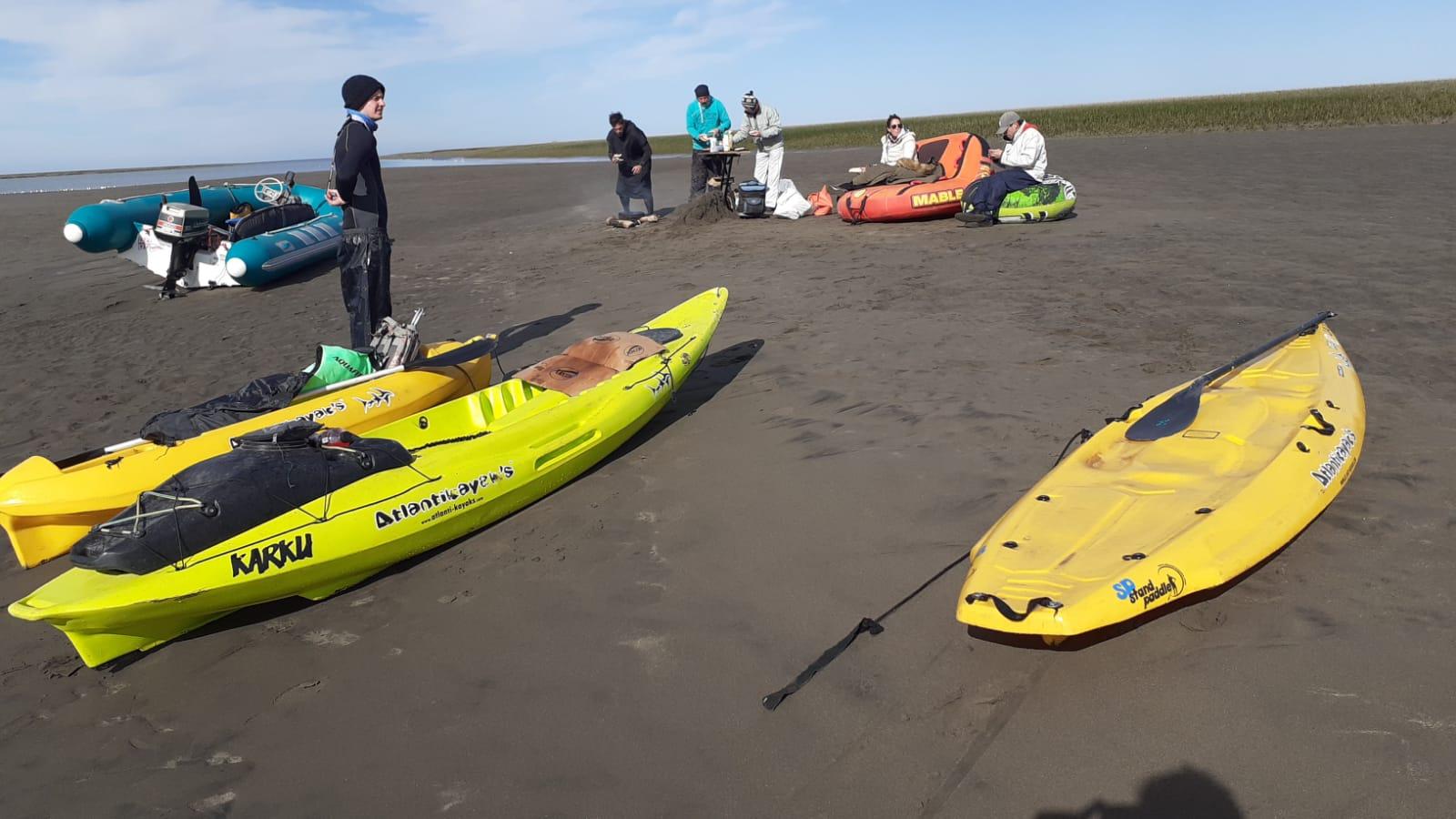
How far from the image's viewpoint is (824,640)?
11.4 ft

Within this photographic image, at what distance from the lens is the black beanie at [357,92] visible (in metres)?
6.52

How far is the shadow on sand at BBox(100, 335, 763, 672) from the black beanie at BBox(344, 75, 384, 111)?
3281 millimetres

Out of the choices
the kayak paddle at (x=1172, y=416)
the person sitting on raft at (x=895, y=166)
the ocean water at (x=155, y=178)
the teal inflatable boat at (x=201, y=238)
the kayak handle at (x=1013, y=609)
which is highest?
the ocean water at (x=155, y=178)

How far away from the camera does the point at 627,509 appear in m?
4.85

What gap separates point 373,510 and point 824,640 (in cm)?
226

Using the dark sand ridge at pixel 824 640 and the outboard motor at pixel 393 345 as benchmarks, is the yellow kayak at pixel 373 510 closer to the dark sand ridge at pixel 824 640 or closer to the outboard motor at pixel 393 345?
the dark sand ridge at pixel 824 640

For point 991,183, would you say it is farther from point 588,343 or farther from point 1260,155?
point 1260,155

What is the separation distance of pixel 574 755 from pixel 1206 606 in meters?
2.51

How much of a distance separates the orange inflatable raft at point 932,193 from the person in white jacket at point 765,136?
76.0 inches

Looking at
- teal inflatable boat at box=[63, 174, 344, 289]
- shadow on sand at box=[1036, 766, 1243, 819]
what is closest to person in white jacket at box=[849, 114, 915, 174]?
teal inflatable boat at box=[63, 174, 344, 289]

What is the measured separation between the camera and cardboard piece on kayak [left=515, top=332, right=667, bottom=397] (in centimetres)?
582

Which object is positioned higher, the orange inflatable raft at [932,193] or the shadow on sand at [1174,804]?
the orange inflatable raft at [932,193]

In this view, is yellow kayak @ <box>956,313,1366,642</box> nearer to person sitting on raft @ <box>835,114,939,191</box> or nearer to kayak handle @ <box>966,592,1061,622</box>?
kayak handle @ <box>966,592,1061,622</box>

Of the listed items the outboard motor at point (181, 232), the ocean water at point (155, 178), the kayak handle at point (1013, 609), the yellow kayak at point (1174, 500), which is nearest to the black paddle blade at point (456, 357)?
the yellow kayak at point (1174, 500)
